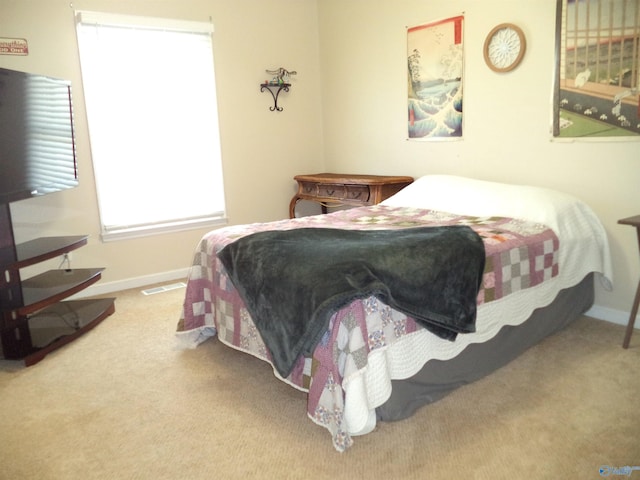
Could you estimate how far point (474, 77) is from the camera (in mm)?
3473

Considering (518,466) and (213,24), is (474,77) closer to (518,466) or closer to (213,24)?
(213,24)

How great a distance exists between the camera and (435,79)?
3.73 m

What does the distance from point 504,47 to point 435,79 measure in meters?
0.59

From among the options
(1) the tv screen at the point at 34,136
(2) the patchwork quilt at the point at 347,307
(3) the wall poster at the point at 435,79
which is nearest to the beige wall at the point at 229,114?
(1) the tv screen at the point at 34,136

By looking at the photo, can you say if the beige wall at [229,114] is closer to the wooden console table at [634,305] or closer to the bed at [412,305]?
the bed at [412,305]

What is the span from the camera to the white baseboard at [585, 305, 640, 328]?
9.65ft

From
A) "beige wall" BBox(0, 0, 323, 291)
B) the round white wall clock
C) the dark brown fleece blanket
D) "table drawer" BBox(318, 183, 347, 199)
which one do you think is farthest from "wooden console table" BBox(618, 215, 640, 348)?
"beige wall" BBox(0, 0, 323, 291)

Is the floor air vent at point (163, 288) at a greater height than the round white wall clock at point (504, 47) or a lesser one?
lesser

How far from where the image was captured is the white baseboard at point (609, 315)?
9.65 feet

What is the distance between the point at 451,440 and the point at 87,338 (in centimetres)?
225

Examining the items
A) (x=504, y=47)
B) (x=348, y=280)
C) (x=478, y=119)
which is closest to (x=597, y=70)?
(x=504, y=47)

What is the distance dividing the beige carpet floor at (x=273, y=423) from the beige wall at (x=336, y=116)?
3.25 feet

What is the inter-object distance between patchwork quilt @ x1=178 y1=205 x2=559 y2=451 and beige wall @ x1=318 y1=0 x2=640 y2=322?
599 millimetres

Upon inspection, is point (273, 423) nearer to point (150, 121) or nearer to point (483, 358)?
point (483, 358)
